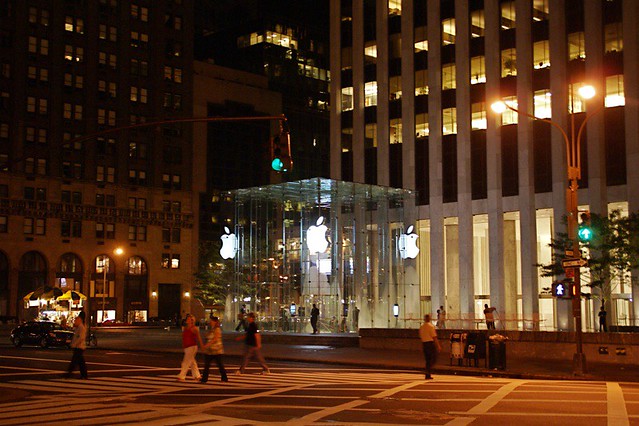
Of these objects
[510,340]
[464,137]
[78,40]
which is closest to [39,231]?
[78,40]

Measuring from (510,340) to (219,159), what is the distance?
8788 cm

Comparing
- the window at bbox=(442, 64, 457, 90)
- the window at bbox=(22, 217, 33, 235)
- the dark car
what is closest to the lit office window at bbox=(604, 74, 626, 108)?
the window at bbox=(442, 64, 457, 90)

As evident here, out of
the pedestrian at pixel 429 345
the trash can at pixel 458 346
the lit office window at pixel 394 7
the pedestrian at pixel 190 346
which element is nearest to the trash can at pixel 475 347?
the trash can at pixel 458 346

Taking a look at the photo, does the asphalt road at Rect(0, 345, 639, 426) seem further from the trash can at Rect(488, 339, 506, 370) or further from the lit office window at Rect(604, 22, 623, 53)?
the lit office window at Rect(604, 22, 623, 53)

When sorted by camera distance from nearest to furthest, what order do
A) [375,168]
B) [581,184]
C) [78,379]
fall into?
[78,379]
[581,184]
[375,168]

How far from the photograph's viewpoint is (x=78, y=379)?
24.3m

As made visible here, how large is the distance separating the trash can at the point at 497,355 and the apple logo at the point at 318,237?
80.3 ft

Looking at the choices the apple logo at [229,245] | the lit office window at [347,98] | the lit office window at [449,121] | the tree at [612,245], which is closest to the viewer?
the tree at [612,245]

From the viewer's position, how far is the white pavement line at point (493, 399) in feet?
56.8

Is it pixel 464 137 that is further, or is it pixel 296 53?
pixel 296 53

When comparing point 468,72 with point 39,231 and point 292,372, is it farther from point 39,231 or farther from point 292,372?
point 39,231

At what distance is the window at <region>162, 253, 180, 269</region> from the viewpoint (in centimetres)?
11169

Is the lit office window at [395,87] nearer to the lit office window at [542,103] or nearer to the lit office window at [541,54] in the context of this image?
the lit office window at [541,54]

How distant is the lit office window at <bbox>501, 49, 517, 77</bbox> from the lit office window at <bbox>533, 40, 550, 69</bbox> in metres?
1.74
